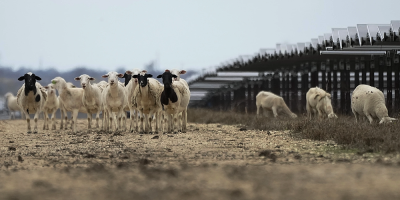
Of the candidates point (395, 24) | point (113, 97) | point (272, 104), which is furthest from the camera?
point (272, 104)

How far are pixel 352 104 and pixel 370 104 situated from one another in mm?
1730

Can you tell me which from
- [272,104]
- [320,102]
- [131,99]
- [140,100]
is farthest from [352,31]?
[272,104]

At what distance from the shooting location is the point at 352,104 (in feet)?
76.0

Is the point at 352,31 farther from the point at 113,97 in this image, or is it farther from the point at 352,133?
the point at 352,133

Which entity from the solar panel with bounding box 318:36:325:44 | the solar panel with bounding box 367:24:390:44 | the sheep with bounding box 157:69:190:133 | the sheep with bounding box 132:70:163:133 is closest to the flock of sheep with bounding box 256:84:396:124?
the solar panel with bounding box 367:24:390:44

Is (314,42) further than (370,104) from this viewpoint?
Yes

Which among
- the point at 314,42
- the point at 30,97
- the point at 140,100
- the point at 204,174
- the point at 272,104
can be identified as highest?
the point at 314,42

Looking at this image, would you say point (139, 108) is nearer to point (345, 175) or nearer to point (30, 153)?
point (30, 153)

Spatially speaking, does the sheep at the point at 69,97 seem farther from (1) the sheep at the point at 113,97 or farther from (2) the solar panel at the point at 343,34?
(2) the solar panel at the point at 343,34

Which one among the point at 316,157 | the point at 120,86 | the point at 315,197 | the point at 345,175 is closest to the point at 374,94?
the point at 120,86

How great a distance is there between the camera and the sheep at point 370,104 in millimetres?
20875

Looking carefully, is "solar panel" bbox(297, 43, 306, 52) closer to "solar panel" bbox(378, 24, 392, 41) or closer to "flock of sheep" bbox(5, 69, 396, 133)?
"solar panel" bbox(378, 24, 392, 41)

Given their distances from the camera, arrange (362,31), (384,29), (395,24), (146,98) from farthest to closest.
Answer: (362,31) < (384,29) < (395,24) < (146,98)

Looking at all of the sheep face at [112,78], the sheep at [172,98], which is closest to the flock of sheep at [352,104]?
the sheep at [172,98]
